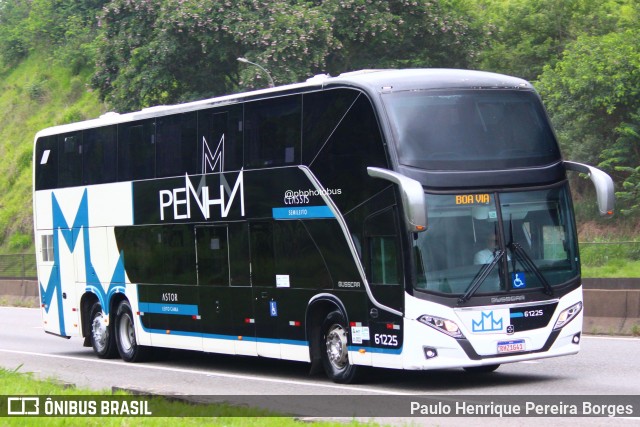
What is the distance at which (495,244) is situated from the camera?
13.9 metres

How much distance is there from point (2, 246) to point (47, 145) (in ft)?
121

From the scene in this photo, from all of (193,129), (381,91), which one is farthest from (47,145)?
(381,91)

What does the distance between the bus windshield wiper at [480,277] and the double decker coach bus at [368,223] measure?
24 mm

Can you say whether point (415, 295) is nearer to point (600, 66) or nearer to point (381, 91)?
point (381, 91)

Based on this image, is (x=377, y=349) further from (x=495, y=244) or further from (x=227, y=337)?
(x=227, y=337)

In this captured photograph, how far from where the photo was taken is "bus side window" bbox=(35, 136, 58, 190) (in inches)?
876

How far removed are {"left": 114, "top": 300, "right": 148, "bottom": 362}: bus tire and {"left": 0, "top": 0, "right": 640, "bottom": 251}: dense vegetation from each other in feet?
58.9

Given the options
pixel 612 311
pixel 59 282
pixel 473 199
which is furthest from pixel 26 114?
pixel 473 199

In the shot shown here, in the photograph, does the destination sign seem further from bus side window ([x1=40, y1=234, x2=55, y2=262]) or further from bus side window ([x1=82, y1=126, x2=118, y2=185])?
bus side window ([x1=40, y1=234, x2=55, y2=262])

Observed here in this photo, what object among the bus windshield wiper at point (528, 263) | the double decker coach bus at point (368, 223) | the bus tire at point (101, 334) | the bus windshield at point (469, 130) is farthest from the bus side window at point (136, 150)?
the bus windshield wiper at point (528, 263)

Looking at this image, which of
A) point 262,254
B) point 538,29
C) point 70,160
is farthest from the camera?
point 538,29

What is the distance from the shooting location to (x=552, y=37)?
142ft

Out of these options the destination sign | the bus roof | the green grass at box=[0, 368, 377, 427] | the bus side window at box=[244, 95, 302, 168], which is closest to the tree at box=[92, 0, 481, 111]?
the bus side window at box=[244, 95, 302, 168]

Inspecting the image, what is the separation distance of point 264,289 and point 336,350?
1.86m
